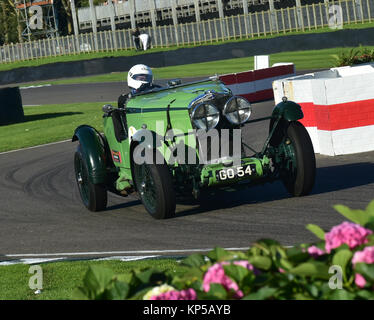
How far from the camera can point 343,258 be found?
108 inches

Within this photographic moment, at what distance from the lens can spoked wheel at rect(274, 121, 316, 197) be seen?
8.82 m

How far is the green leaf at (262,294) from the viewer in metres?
2.65

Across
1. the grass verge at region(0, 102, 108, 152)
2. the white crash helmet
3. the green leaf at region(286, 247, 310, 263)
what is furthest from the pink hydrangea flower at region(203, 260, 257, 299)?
the grass verge at region(0, 102, 108, 152)

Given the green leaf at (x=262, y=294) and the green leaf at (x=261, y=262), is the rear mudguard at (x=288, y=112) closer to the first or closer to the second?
the green leaf at (x=261, y=262)

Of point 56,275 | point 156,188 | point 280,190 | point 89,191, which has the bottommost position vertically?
point 280,190

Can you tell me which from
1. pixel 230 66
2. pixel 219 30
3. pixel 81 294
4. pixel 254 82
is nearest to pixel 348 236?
pixel 81 294

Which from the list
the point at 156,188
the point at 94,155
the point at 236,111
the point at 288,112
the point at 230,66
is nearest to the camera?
the point at 156,188

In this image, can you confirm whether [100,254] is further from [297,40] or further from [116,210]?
[297,40]

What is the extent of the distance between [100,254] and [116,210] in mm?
2490

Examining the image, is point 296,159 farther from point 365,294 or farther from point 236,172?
point 365,294

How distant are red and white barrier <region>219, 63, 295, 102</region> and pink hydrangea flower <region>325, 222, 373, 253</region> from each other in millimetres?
18133

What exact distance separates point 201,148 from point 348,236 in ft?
19.7

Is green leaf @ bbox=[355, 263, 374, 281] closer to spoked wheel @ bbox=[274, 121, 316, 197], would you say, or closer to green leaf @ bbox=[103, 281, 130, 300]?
green leaf @ bbox=[103, 281, 130, 300]
